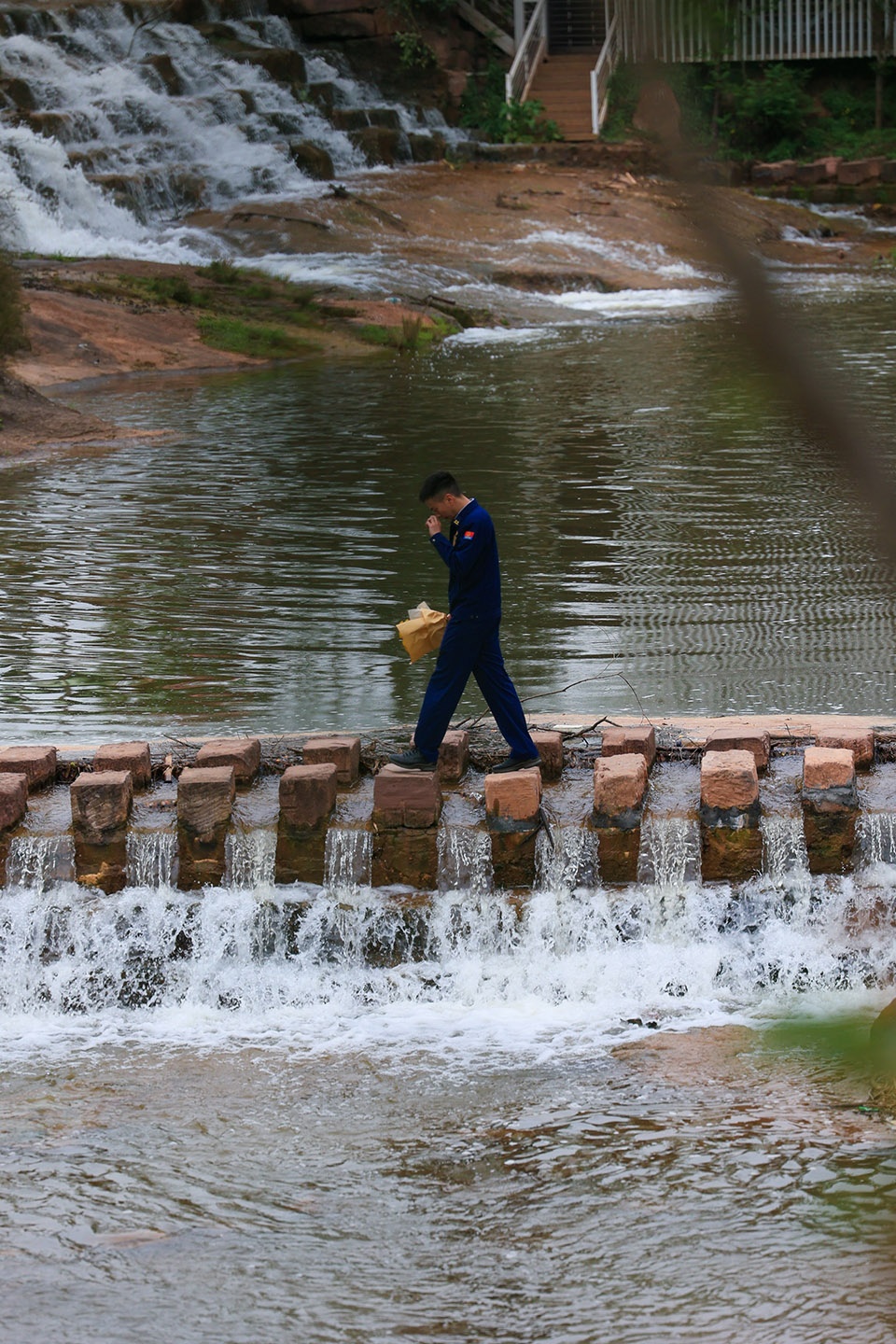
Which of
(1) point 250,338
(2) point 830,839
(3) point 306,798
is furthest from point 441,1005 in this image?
(1) point 250,338

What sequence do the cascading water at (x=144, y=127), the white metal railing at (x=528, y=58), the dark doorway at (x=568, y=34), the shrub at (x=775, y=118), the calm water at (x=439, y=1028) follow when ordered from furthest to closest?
the dark doorway at (x=568, y=34), the white metal railing at (x=528, y=58), the shrub at (x=775, y=118), the cascading water at (x=144, y=127), the calm water at (x=439, y=1028)

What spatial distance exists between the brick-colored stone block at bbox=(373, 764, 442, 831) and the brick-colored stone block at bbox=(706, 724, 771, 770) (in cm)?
114

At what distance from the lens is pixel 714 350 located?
21.3 meters

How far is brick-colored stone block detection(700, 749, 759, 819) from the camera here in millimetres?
6238

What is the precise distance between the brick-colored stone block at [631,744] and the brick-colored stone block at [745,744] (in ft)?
0.79

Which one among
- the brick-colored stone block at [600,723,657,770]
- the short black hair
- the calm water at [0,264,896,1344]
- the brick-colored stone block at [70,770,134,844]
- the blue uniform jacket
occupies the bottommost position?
the calm water at [0,264,896,1344]

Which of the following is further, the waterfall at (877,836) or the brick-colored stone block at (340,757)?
the brick-colored stone block at (340,757)

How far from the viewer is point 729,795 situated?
20.5 ft

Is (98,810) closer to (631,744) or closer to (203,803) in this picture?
(203,803)

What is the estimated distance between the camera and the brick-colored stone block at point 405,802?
253 inches

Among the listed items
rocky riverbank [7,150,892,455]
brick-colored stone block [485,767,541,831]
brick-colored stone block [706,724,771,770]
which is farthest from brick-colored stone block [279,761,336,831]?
rocky riverbank [7,150,892,455]

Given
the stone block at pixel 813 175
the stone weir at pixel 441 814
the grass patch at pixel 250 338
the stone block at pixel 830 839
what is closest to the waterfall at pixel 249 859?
the stone weir at pixel 441 814

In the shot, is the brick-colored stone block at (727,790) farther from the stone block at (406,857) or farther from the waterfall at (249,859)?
the waterfall at (249,859)

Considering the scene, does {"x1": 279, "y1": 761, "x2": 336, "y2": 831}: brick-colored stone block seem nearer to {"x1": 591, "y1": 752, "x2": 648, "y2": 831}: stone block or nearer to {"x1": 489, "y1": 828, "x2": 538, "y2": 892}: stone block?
{"x1": 489, "y1": 828, "x2": 538, "y2": 892}: stone block
